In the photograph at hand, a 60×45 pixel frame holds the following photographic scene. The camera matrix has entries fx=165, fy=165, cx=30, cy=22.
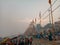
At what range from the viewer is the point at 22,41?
12.0 metres

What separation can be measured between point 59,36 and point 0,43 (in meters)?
6.85

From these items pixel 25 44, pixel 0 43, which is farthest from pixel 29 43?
pixel 0 43

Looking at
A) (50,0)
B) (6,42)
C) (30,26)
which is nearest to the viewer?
(50,0)

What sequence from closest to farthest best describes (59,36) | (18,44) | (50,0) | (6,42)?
(50,0), (6,42), (18,44), (59,36)

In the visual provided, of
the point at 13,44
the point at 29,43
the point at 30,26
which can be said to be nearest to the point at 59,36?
the point at 29,43

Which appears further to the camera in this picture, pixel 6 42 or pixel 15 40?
pixel 15 40

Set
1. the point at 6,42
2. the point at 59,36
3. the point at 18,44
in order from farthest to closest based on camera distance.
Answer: the point at 59,36 < the point at 18,44 < the point at 6,42

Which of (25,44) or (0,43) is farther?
(25,44)

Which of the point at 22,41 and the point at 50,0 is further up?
the point at 50,0

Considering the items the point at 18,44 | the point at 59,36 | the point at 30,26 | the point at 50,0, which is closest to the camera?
the point at 50,0

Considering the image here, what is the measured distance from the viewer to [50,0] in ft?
32.9

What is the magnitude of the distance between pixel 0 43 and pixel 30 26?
70.2 feet

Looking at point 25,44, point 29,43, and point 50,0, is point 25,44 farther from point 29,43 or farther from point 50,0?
point 50,0

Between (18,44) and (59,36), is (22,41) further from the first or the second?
(59,36)
